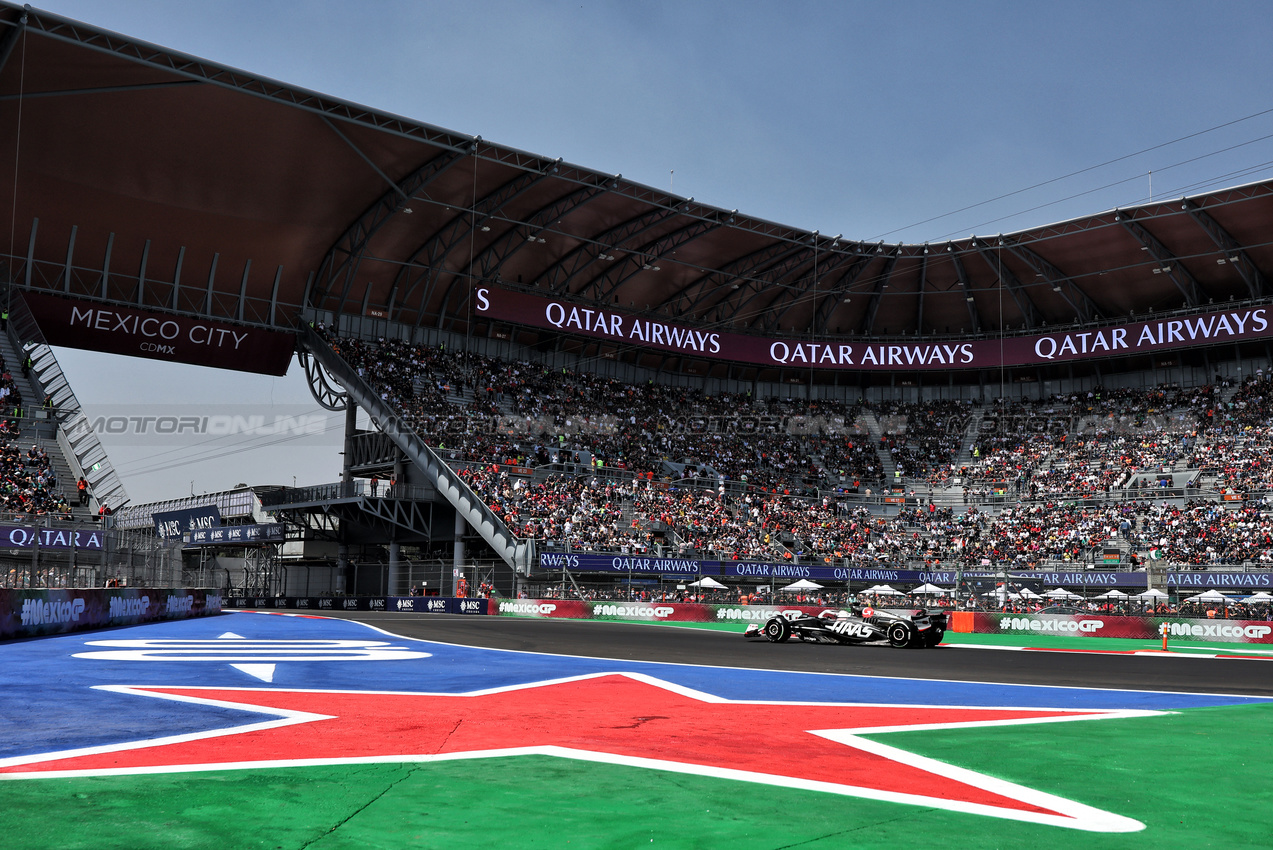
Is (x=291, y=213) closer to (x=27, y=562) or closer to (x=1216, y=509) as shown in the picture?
(x=27, y=562)

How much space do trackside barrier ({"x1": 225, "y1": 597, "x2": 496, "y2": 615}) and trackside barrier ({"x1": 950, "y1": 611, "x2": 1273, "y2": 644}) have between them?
67.0ft

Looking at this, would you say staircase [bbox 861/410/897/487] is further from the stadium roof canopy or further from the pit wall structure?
the pit wall structure

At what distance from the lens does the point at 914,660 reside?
60.6ft

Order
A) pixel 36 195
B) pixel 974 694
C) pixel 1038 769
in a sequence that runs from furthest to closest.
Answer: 1. pixel 36 195
2. pixel 974 694
3. pixel 1038 769

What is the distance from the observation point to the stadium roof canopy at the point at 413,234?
38031 millimetres

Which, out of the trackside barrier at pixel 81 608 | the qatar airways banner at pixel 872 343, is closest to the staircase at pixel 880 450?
the qatar airways banner at pixel 872 343

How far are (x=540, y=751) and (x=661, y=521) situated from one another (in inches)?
1591

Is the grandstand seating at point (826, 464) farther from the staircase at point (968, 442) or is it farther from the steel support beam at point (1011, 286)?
the steel support beam at point (1011, 286)

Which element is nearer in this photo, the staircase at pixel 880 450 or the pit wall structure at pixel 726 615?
the pit wall structure at pixel 726 615

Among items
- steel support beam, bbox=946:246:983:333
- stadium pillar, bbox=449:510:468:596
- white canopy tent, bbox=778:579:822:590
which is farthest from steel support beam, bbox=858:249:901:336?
stadium pillar, bbox=449:510:468:596

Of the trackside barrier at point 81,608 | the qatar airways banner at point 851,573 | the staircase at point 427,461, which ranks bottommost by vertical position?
the trackside barrier at point 81,608

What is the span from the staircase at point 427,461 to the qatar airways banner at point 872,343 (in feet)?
25.9

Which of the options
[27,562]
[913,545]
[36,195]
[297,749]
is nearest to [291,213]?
[36,195]

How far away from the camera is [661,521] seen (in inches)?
1873
